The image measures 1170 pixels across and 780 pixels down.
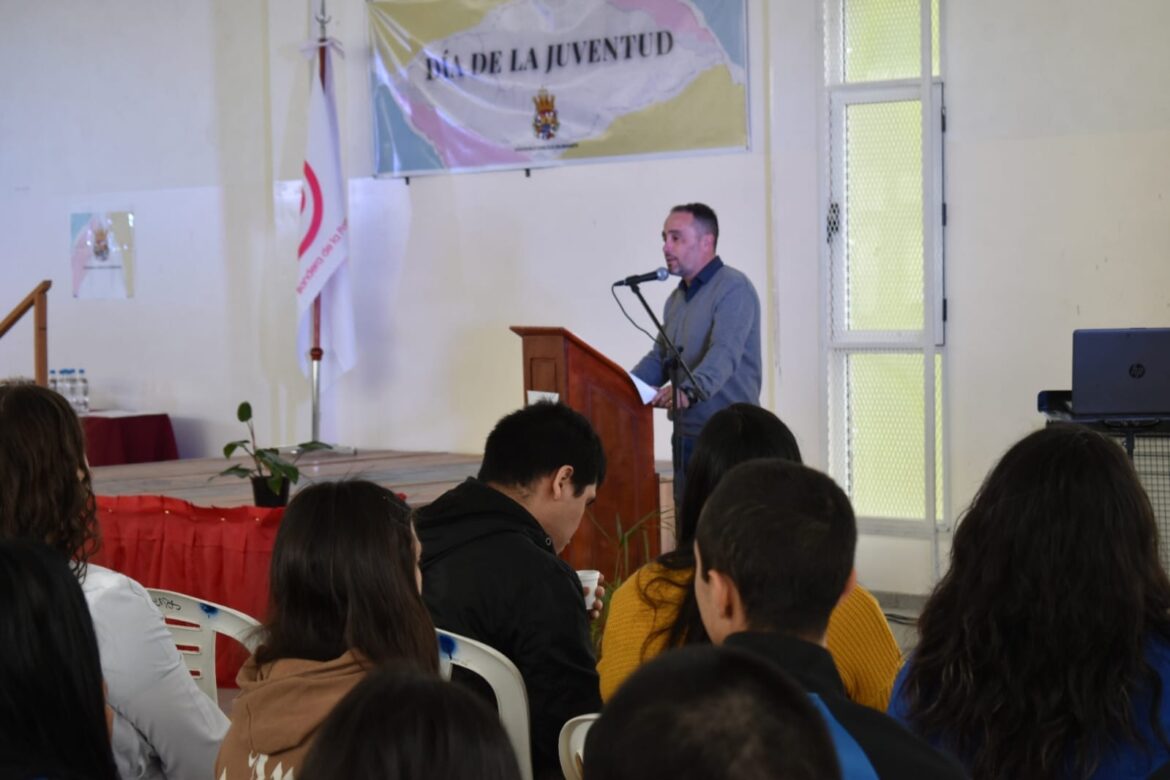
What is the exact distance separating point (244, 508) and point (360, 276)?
3309 mm

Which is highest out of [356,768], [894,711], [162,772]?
[356,768]

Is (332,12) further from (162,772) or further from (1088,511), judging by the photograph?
(1088,511)

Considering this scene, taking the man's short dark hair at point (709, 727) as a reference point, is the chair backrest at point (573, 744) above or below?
below

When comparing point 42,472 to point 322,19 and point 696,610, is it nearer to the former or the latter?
point 696,610

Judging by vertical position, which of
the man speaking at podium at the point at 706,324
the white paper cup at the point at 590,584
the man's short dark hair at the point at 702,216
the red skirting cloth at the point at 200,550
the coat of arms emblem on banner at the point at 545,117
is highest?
the coat of arms emblem on banner at the point at 545,117

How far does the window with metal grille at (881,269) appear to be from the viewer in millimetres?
5562

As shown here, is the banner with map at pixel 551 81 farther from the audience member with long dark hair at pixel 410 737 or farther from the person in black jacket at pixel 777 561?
the audience member with long dark hair at pixel 410 737

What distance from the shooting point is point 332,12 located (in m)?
7.07

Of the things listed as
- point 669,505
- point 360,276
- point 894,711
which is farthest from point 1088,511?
point 360,276

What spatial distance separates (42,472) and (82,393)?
6023 millimetres

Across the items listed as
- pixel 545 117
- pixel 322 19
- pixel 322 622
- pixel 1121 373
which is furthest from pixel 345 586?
pixel 322 19

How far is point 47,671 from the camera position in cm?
116

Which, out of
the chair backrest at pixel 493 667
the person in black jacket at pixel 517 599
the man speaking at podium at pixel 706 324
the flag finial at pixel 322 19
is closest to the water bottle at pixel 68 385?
the flag finial at pixel 322 19

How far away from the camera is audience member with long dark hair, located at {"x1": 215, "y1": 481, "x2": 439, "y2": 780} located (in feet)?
4.89
